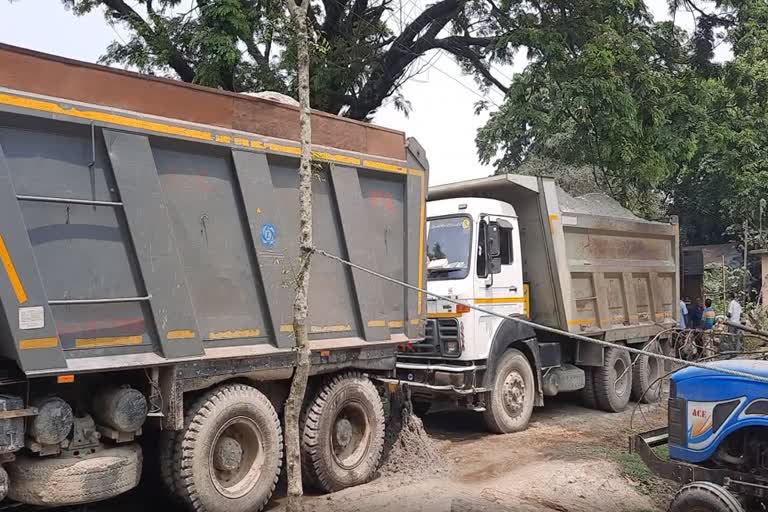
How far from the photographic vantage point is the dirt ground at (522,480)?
19.6 ft

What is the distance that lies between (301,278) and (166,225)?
4.23 feet

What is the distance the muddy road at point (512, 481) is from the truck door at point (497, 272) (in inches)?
50.5

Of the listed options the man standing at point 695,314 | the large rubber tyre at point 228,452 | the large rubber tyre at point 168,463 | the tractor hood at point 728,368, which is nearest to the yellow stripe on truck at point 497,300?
the tractor hood at point 728,368

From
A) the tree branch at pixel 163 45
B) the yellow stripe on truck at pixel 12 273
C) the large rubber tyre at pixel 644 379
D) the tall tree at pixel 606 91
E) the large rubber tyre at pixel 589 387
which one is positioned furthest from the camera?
the tree branch at pixel 163 45

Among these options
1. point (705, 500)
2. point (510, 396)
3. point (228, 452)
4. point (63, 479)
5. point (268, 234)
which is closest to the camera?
point (63, 479)

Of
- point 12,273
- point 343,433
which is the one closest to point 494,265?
point 343,433

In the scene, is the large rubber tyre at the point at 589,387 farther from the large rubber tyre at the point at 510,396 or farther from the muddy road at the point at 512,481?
the large rubber tyre at the point at 510,396

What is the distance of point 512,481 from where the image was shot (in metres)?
6.65

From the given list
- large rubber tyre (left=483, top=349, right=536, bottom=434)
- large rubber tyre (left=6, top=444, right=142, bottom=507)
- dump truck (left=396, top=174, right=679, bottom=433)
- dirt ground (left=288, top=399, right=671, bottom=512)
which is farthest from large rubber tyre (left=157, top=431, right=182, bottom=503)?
large rubber tyre (left=483, top=349, right=536, bottom=434)

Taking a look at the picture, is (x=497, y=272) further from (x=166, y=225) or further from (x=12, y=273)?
(x=12, y=273)

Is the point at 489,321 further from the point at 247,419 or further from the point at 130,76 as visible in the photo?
the point at 130,76

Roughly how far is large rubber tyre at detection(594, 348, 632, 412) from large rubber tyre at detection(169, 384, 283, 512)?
6.09 meters

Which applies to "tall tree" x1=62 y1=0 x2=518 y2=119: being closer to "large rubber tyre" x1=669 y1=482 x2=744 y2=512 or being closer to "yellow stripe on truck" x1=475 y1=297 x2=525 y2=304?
"yellow stripe on truck" x1=475 y1=297 x2=525 y2=304

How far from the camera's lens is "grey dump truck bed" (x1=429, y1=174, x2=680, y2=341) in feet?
30.7
